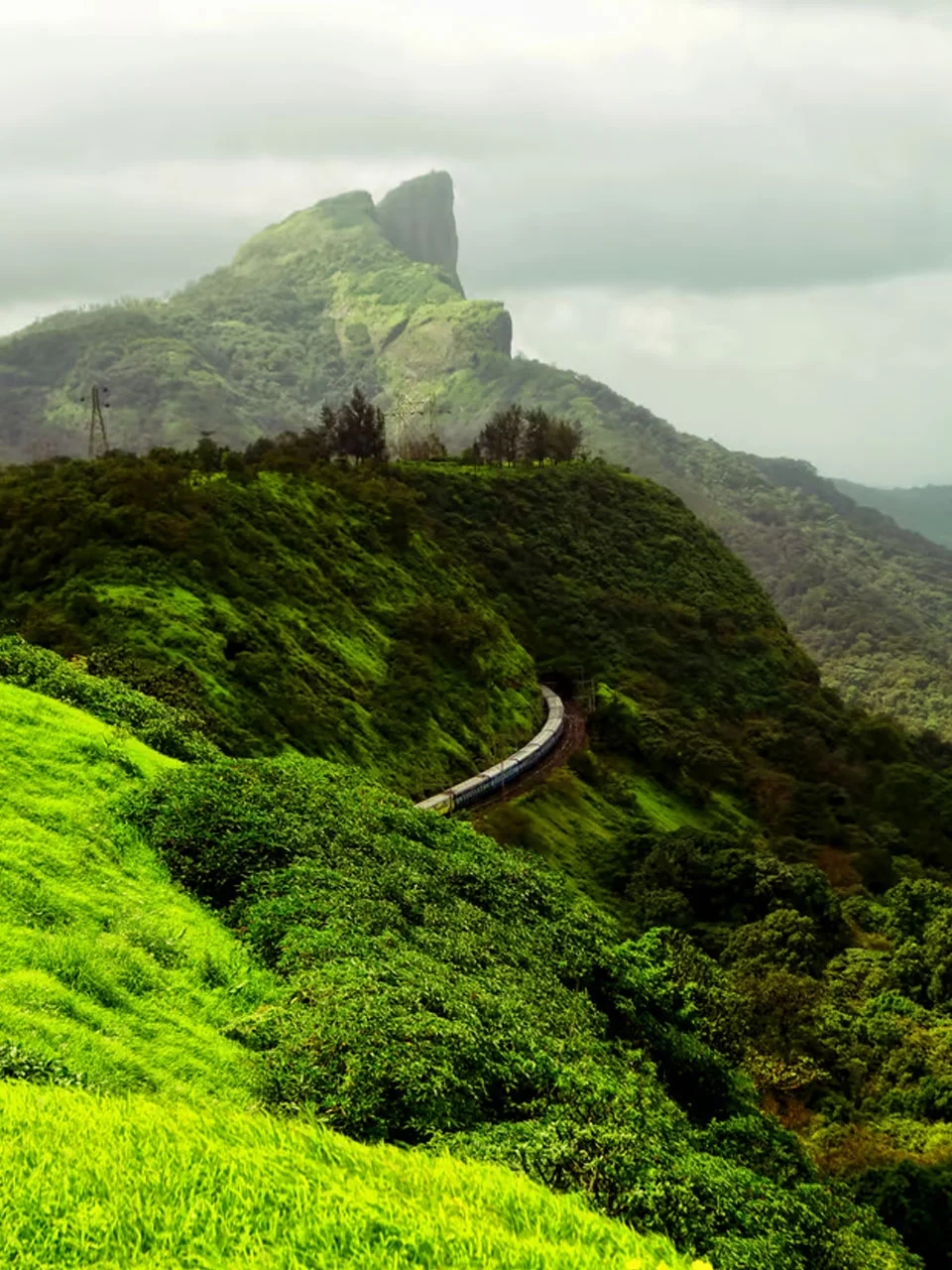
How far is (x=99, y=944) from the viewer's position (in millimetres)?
12555

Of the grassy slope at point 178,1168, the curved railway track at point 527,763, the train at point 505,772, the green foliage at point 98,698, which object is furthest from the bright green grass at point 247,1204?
the curved railway track at point 527,763

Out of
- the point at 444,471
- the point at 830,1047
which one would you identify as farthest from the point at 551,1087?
the point at 444,471

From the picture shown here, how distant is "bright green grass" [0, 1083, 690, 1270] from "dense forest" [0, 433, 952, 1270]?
169 cm

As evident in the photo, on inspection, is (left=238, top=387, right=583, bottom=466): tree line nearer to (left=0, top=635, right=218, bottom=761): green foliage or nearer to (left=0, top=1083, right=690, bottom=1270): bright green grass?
(left=0, top=635, right=218, bottom=761): green foliage

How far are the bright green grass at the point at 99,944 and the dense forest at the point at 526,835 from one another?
2.04ft

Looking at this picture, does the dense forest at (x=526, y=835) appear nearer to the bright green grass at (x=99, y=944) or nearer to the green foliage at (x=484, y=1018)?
the green foliage at (x=484, y=1018)

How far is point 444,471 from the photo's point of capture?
90.9 m

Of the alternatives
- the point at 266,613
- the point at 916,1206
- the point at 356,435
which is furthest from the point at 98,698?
the point at 356,435

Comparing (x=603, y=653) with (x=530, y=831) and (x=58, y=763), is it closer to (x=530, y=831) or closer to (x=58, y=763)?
(x=530, y=831)

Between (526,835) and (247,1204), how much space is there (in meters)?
36.0

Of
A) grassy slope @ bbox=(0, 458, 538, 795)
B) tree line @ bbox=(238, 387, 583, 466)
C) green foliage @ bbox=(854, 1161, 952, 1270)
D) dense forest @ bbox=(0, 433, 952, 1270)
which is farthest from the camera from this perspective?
tree line @ bbox=(238, 387, 583, 466)

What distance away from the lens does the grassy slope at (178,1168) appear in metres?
6.49

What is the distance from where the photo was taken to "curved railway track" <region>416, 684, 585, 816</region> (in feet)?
139

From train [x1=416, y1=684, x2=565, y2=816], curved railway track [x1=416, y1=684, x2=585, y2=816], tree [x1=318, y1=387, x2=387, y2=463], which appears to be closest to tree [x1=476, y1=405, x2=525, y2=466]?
tree [x1=318, y1=387, x2=387, y2=463]
